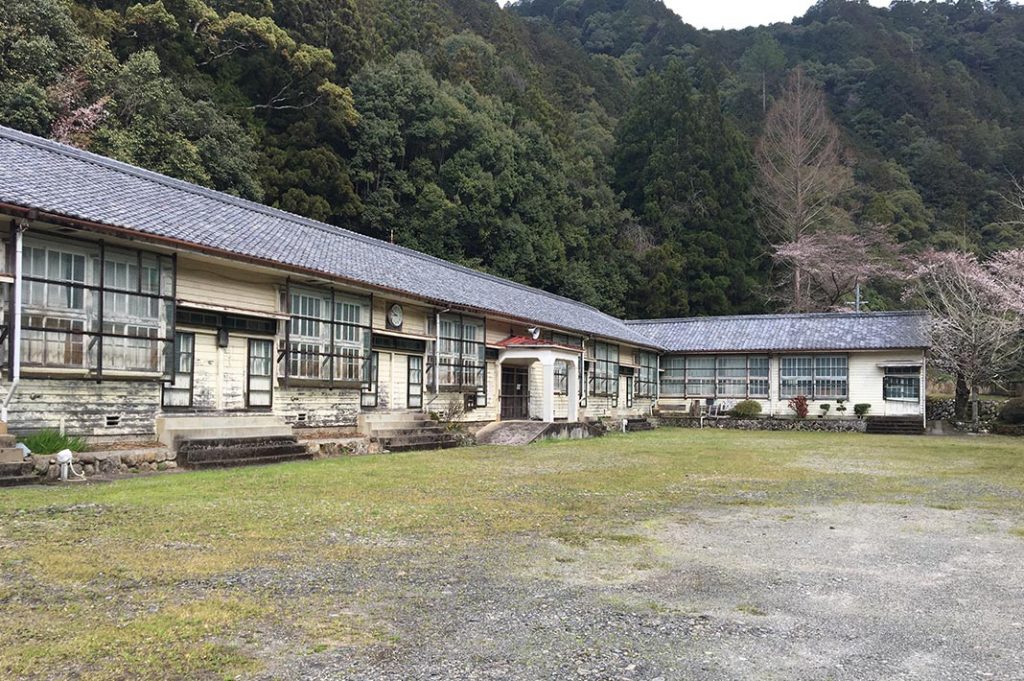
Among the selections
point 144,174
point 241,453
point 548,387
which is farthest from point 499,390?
point 144,174

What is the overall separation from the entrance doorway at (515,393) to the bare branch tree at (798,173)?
80.9ft

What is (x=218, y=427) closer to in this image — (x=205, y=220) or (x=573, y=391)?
(x=205, y=220)

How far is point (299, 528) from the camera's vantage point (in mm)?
6594

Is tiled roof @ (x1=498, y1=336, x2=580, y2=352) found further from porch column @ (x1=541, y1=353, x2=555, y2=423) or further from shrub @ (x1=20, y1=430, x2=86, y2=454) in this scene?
shrub @ (x1=20, y1=430, x2=86, y2=454)

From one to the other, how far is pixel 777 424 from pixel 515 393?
11461 mm

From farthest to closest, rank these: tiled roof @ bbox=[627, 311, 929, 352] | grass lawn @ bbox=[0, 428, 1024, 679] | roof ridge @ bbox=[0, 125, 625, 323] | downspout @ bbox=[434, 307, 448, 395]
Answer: tiled roof @ bbox=[627, 311, 929, 352], downspout @ bbox=[434, 307, 448, 395], roof ridge @ bbox=[0, 125, 625, 323], grass lawn @ bbox=[0, 428, 1024, 679]

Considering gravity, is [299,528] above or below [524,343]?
below

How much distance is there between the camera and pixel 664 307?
39.2 m

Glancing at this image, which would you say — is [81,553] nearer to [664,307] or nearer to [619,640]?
[619,640]

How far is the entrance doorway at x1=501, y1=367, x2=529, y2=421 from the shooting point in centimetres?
2152

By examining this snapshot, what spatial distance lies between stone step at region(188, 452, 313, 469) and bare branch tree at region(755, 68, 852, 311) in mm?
34534

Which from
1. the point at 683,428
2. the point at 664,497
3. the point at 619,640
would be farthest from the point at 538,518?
the point at 683,428

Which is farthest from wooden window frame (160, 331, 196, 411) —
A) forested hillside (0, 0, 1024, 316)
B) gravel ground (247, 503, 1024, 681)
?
forested hillside (0, 0, 1024, 316)

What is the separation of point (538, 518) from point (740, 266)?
1443 inches
